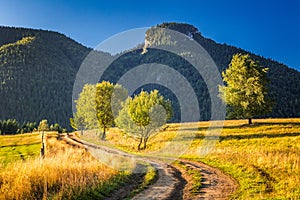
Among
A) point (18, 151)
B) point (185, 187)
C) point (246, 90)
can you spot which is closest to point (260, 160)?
point (185, 187)

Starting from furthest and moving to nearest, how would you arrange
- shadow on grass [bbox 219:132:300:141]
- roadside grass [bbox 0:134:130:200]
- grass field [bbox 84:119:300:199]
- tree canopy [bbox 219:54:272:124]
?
tree canopy [bbox 219:54:272:124] < shadow on grass [bbox 219:132:300:141] < grass field [bbox 84:119:300:199] < roadside grass [bbox 0:134:130:200]

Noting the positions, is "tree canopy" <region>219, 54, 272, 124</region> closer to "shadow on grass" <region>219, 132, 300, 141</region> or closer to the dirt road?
"shadow on grass" <region>219, 132, 300, 141</region>

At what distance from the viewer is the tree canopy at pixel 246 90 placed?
150ft

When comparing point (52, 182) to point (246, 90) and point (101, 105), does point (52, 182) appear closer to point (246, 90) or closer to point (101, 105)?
point (246, 90)

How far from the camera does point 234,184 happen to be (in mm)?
15617

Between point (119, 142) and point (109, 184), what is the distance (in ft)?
124

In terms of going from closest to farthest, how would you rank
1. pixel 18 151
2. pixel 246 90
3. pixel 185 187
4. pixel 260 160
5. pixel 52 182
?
pixel 52 182 < pixel 185 187 < pixel 260 160 < pixel 18 151 < pixel 246 90

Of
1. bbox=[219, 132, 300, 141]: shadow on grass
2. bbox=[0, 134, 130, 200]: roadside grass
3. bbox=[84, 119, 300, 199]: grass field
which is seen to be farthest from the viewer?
bbox=[219, 132, 300, 141]: shadow on grass

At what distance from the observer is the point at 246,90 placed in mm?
46812

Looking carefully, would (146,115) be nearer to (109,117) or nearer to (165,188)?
(109,117)

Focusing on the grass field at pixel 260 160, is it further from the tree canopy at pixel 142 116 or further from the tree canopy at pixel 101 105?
the tree canopy at pixel 101 105

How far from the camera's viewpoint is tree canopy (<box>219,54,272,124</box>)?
45681mm

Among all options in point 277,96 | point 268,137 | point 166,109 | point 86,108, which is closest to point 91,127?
point 86,108

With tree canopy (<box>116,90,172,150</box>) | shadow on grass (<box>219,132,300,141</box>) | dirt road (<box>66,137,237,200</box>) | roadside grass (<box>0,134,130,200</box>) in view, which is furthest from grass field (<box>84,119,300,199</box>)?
roadside grass (<box>0,134,130,200</box>)
